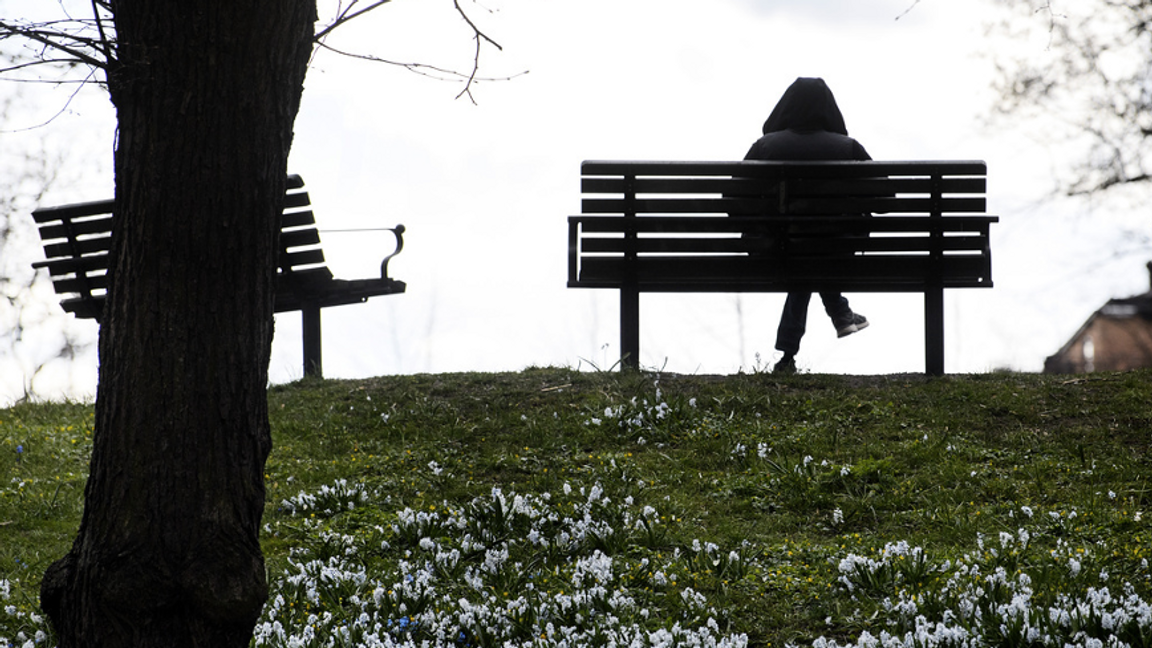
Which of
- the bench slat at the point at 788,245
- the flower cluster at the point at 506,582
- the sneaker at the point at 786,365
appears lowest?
the flower cluster at the point at 506,582

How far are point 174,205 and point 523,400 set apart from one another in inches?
178

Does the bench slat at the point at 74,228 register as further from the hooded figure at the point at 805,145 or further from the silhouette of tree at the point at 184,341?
the silhouette of tree at the point at 184,341

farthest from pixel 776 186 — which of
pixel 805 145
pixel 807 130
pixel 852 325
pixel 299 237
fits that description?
pixel 299 237

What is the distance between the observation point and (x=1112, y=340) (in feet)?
108

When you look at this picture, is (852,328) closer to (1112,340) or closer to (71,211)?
(71,211)

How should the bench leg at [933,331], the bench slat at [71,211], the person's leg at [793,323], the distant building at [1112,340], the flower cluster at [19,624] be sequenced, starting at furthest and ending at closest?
the distant building at [1112,340] → the bench slat at [71,211] → the person's leg at [793,323] → the bench leg at [933,331] → the flower cluster at [19,624]

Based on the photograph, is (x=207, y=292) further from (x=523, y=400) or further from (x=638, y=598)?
(x=523, y=400)

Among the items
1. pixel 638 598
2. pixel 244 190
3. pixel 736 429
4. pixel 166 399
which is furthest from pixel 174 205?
pixel 736 429

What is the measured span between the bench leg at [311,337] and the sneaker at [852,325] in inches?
191

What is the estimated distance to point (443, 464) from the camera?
275 inches

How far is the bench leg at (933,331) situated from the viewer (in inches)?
346

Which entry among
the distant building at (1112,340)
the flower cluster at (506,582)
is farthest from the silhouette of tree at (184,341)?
the distant building at (1112,340)

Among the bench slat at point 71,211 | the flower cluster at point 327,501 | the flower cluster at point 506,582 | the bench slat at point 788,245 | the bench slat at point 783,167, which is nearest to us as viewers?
the flower cluster at point 506,582

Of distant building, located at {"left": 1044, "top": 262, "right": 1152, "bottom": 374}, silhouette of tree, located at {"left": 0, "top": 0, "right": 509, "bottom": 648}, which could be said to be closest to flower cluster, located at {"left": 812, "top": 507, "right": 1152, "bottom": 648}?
silhouette of tree, located at {"left": 0, "top": 0, "right": 509, "bottom": 648}
